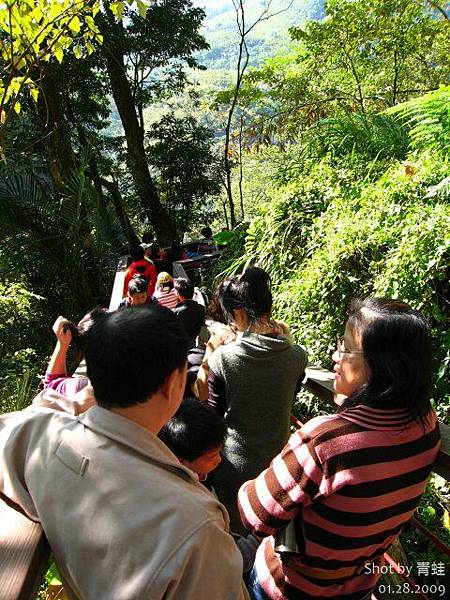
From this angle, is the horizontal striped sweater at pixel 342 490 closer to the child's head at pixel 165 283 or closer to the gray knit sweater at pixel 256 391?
the gray knit sweater at pixel 256 391

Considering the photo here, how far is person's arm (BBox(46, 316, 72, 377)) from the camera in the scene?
2.23m

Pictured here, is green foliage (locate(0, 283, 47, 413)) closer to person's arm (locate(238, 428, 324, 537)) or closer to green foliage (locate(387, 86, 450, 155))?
person's arm (locate(238, 428, 324, 537))

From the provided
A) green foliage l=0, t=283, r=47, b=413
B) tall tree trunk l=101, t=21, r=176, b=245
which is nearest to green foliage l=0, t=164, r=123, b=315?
green foliage l=0, t=283, r=47, b=413

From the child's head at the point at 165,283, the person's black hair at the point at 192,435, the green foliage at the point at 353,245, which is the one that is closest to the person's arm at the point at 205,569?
the person's black hair at the point at 192,435

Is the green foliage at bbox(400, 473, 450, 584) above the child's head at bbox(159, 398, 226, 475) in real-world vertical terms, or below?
below

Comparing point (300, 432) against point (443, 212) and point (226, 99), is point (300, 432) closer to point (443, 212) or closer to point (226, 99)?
point (443, 212)

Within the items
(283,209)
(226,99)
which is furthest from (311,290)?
(226,99)

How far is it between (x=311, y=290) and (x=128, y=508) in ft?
9.03

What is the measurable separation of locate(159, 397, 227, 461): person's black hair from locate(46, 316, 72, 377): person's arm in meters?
0.84

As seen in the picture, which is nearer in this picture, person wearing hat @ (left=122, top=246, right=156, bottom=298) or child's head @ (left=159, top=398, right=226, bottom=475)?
child's head @ (left=159, top=398, right=226, bottom=475)

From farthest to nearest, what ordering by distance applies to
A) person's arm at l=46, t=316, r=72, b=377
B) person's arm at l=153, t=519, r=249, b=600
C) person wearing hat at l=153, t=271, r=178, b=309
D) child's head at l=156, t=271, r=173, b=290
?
child's head at l=156, t=271, r=173, b=290 → person wearing hat at l=153, t=271, r=178, b=309 → person's arm at l=46, t=316, r=72, b=377 → person's arm at l=153, t=519, r=249, b=600

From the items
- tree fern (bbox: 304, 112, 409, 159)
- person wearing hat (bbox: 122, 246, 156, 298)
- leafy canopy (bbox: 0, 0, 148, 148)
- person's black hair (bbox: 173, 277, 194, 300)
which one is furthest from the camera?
person wearing hat (bbox: 122, 246, 156, 298)

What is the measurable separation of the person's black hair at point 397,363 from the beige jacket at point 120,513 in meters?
0.52

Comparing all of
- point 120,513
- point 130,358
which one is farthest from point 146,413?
point 120,513
